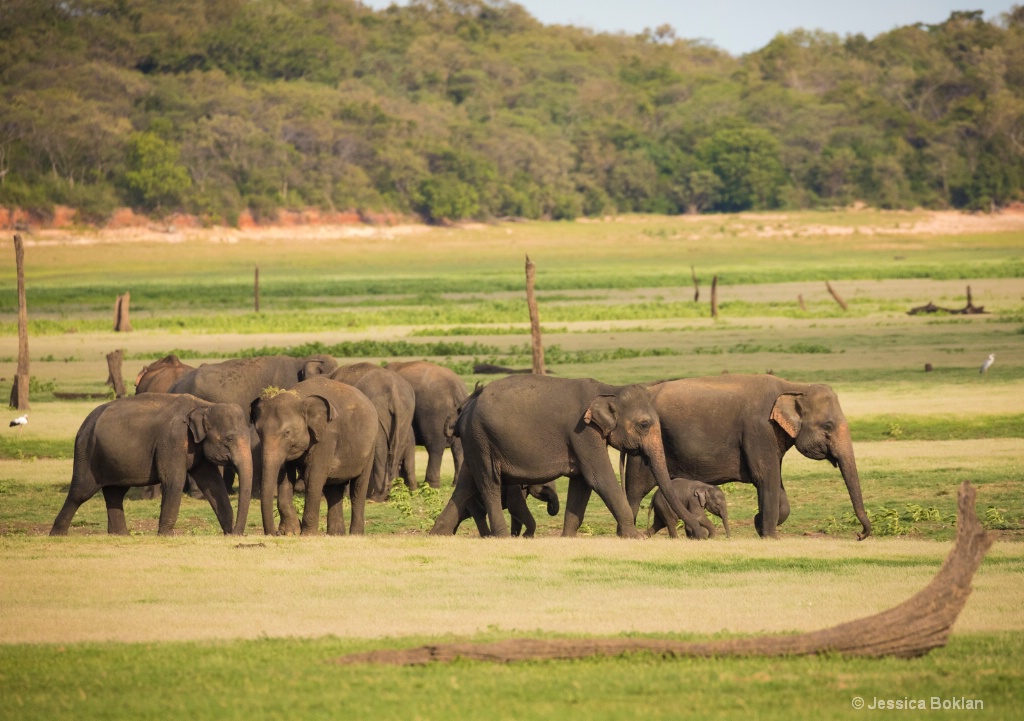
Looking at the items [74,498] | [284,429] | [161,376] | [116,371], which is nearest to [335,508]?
[284,429]

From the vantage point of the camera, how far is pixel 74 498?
15.4 m

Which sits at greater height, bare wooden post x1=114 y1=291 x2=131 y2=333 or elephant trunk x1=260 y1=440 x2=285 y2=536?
elephant trunk x1=260 y1=440 x2=285 y2=536

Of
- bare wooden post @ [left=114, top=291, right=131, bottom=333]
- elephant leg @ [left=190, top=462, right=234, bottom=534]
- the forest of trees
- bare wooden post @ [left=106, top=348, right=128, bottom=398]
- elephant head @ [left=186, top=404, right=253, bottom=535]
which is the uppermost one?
the forest of trees

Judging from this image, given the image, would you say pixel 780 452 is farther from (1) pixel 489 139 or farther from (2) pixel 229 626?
(1) pixel 489 139

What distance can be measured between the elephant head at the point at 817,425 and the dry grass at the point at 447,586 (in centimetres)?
147

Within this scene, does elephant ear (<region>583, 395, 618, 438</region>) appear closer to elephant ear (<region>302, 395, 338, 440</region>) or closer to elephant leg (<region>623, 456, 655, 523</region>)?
elephant leg (<region>623, 456, 655, 523</region>)

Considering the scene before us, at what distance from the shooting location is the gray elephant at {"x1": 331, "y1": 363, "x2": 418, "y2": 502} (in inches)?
748

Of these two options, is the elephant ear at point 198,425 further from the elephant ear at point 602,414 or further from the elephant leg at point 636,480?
the elephant leg at point 636,480

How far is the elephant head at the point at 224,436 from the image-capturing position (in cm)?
1507

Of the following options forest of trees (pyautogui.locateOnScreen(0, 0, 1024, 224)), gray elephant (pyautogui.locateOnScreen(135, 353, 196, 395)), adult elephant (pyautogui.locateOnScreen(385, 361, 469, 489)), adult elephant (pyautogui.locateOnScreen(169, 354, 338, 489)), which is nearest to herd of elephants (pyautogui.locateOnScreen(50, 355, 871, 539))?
adult elephant (pyautogui.locateOnScreen(169, 354, 338, 489))

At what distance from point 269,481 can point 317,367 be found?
15.9 ft

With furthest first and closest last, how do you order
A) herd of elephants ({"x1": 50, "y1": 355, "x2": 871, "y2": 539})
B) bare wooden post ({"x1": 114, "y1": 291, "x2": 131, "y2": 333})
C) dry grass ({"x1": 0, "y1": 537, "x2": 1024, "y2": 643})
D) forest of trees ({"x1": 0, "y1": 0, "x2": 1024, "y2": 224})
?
forest of trees ({"x1": 0, "y1": 0, "x2": 1024, "y2": 224}), bare wooden post ({"x1": 114, "y1": 291, "x2": 131, "y2": 333}), herd of elephants ({"x1": 50, "y1": 355, "x2": 871, "y2": 539}), dry grass ({"x1": 0, "y1": 537, "x2": 1024, "y2": 643})

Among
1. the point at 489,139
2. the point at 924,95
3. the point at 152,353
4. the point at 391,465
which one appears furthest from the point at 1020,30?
the point at 391,465

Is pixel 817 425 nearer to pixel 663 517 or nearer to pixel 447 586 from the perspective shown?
pixel 663 517
